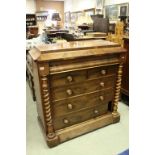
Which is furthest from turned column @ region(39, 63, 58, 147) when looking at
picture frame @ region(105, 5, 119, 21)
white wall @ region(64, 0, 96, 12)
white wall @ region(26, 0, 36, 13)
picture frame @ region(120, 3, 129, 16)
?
white wall @ region(26, 0, 36, 13)

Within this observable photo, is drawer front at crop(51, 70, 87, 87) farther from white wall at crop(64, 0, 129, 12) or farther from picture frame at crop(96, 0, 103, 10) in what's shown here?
picture frame at crop(96, 0, 103, 10)

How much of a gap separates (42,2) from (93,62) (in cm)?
1065

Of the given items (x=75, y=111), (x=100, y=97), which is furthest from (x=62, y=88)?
(x=100, y=97)

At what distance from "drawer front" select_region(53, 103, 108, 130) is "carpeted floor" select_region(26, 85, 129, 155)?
0.18 metres

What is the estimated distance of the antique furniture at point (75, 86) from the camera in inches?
63.2

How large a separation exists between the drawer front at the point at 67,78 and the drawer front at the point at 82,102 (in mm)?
192

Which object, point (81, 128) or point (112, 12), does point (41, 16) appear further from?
point (81, 128)

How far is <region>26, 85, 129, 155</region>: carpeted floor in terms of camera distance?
172 centimetres

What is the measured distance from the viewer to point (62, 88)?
67.2 inches

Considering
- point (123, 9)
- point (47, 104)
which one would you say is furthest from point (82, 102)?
point (123, 9)

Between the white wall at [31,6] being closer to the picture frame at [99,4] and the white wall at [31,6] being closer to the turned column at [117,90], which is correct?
the picture frame at [99,4]

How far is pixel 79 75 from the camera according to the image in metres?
1.76
